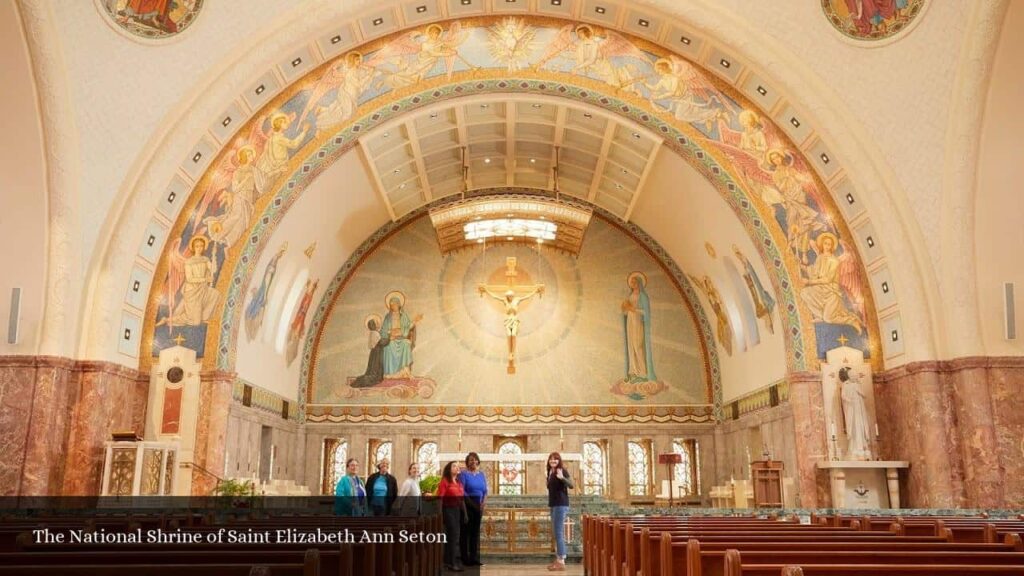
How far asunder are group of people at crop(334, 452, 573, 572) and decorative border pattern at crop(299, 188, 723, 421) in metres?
12.1

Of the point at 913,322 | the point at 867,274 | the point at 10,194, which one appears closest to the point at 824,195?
the point at 867,274

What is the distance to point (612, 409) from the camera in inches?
890

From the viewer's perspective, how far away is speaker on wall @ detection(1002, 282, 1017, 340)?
46.4ft

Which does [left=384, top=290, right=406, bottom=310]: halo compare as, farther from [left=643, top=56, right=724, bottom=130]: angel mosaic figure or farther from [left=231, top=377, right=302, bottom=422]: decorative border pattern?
[left=643, top=56, right=724, bottom=130]: angel mosaic figure

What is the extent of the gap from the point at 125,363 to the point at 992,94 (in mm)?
15632

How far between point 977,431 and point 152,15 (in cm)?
1535

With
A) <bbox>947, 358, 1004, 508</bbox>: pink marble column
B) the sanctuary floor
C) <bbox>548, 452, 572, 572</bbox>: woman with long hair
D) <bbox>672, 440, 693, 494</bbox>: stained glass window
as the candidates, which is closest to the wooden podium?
<bbox>947, 358, 1004, 508</bbox>: pink marble column

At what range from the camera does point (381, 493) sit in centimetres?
1029

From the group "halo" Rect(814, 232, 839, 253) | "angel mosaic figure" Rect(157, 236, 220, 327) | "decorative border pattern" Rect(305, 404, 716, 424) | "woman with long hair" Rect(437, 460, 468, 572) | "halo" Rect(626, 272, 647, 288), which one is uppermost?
"halo" Rect(626, 272, 647, 288)

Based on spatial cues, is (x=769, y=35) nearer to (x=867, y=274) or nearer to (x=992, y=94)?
(x=992, y=94)

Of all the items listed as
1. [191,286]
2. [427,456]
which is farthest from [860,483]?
[191,286]

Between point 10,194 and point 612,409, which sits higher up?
point 10,194

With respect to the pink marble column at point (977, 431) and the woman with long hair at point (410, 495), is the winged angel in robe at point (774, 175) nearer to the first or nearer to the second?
the pink marble column at point (977, 431)

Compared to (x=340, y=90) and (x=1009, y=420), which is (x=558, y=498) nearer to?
→ (x=1009, y=420)
